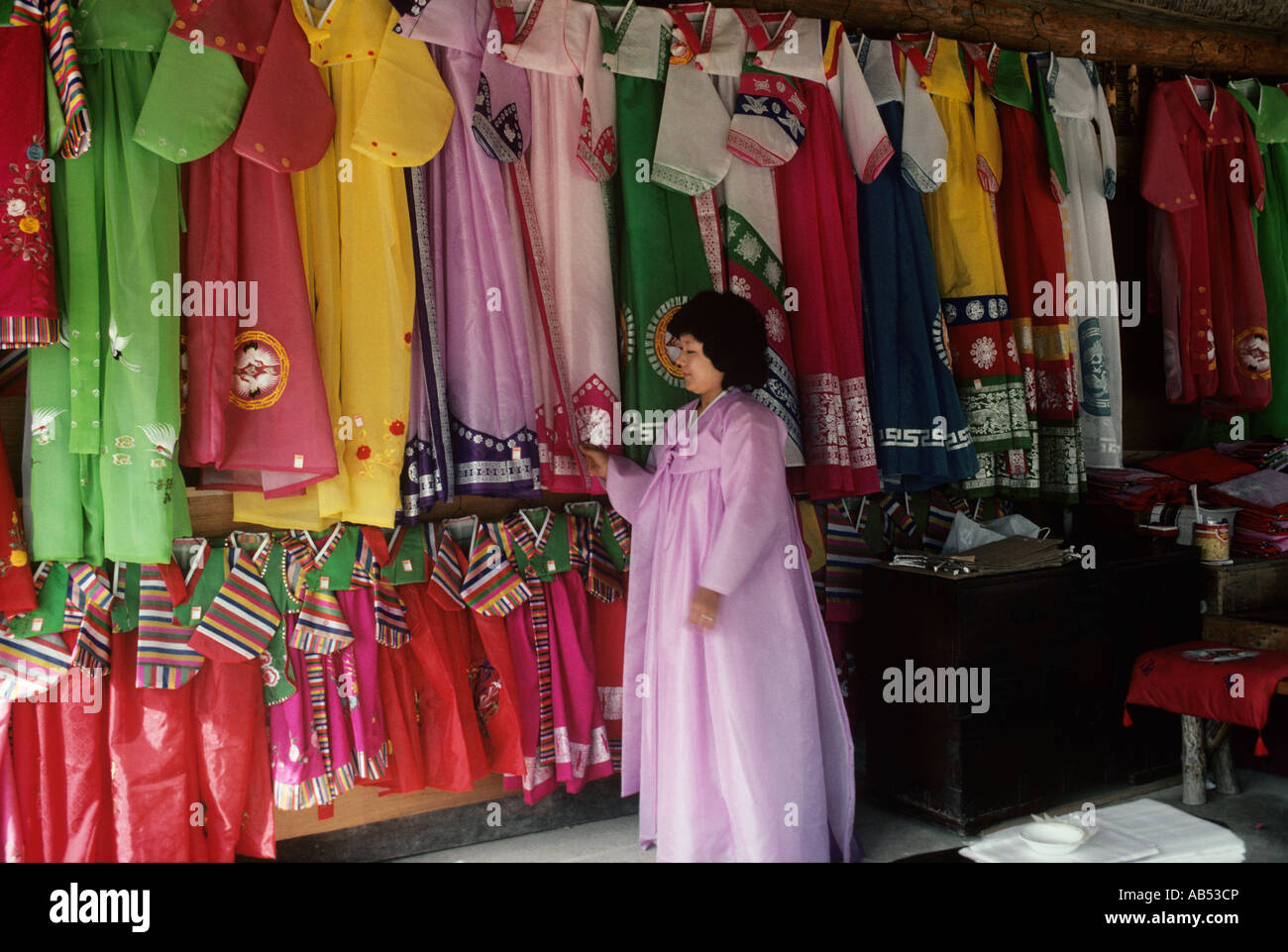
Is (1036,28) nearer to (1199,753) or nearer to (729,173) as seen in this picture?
(729,173)

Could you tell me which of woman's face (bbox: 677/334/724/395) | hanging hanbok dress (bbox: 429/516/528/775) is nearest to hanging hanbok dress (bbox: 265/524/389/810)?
hanging hanbok dress (bbox: 429/516/528/775)

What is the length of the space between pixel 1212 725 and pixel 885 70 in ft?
7.20

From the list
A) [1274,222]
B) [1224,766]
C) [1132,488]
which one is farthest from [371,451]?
[1274,222]

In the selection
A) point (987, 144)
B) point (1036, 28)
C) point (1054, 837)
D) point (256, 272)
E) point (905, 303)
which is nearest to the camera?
point (1054, 837)

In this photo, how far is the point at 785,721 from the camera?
8.62 feet

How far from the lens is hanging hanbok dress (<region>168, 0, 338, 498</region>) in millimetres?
2430

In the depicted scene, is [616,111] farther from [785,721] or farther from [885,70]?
[785,721]

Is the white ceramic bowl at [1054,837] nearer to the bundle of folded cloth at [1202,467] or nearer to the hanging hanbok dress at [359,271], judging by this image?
the hanging hanbok dress at [359,271]

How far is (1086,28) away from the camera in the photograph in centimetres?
390

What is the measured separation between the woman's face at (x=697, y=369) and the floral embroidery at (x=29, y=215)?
1416 mm

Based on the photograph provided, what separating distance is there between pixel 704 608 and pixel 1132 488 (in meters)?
1.89

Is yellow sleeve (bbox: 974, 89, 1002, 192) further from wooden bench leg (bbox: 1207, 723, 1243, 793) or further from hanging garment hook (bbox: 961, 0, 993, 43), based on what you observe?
wooden bench leg (bbox: 1207, 723, 1243, 793)

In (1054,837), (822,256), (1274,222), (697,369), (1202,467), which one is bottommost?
(1054,837)

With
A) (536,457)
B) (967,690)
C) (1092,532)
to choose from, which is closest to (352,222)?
(536,457)
